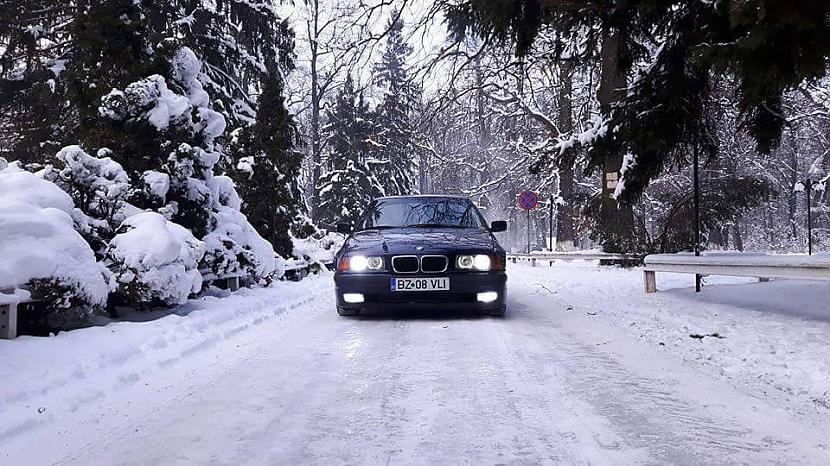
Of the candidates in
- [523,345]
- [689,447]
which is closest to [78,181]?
[523,345]

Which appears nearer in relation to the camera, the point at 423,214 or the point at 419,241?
the point at 419,241

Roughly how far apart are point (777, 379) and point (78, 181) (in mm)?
6918

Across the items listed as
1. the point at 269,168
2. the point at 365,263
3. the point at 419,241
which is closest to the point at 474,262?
the point at 419,241

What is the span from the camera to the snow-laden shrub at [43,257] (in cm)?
436

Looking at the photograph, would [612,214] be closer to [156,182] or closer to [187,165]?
[187,165]

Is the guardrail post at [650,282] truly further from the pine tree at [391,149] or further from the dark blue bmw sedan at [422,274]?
the pine tree at [391,149]

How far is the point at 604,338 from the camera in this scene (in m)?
5.30

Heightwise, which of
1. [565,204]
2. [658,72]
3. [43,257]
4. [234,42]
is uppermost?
[234,42]

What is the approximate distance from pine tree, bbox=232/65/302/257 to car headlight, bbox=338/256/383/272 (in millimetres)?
6647

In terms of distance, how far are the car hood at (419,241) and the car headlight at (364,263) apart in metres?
0.08

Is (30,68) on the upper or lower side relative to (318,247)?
upper

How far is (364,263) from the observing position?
20.0 feet

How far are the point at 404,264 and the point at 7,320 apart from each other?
3.53 meters

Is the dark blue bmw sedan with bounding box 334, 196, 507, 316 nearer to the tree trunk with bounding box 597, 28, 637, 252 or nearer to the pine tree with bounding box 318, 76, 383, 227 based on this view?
the tree trunk with bounding box 597, 28, 637, 252
